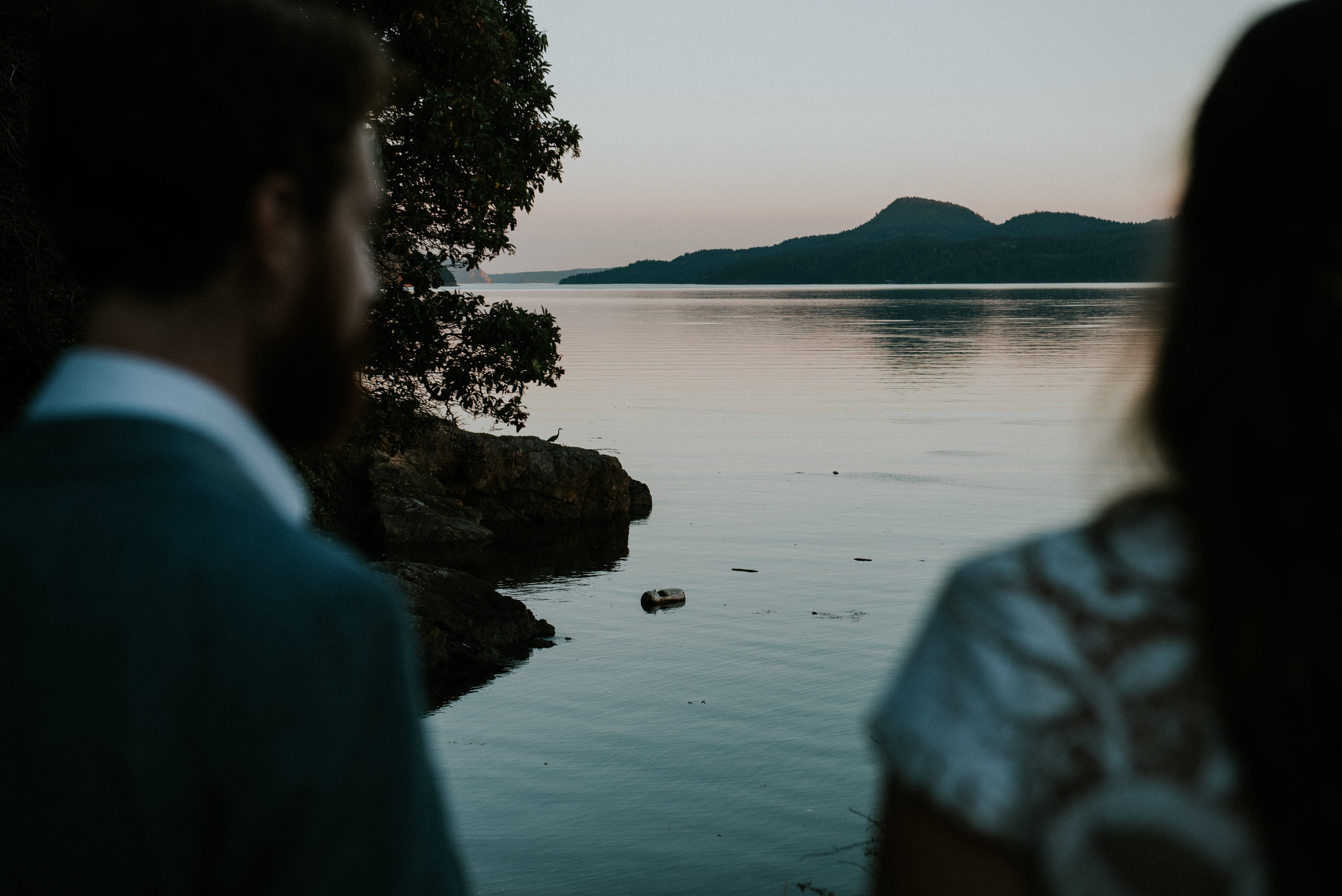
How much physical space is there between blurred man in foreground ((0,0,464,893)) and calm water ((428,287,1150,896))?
93 cm

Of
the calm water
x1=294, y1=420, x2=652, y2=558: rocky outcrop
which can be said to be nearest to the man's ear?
the calm water

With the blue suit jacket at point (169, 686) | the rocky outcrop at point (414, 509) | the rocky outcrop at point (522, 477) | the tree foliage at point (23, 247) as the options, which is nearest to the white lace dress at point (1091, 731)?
the blue suit jacket at point (169, 686)

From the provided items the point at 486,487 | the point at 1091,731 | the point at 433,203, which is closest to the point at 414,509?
the point at 486,487

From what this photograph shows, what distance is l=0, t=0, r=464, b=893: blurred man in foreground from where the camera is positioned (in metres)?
1.24

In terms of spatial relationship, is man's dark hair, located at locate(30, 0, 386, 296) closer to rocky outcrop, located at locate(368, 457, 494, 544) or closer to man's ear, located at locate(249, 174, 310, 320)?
man's ear, located at locate(249, 174, 310, 320)

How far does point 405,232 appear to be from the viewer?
56.9 feet

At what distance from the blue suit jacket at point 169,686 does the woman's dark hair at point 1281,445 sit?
0.88m

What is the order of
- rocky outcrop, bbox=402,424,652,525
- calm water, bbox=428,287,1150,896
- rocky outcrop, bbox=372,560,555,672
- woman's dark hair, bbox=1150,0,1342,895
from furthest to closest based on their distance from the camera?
rocky outcrop, bbox=402,424,652,525, rocky outcrop, bbox=372,560,555,672, calm water, bbox=428,287,1150,896, woman's dark hair, bbox=1150,0,1342,895

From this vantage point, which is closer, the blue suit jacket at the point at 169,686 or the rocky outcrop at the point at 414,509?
the blue suit jacket at the point at 169,686

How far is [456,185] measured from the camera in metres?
17.0

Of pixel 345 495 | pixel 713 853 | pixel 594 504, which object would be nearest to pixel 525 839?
pixel 713 853

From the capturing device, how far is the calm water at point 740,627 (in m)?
13.4

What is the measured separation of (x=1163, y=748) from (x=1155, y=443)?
0.34 meters

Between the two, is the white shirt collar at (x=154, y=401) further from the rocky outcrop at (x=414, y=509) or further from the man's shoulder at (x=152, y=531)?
the rocky outcrop at (x=414, y=509)
